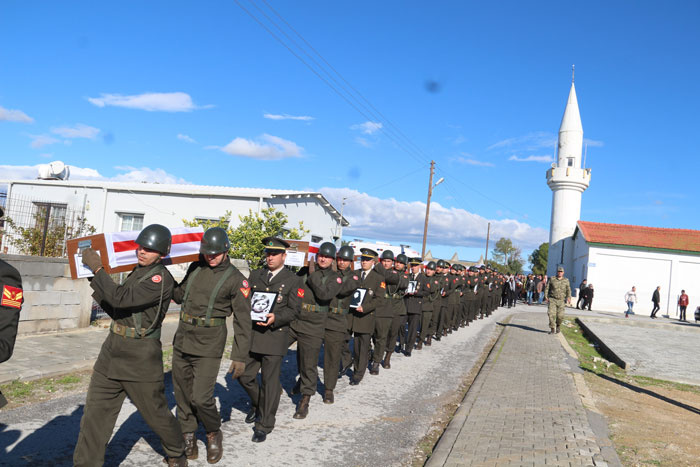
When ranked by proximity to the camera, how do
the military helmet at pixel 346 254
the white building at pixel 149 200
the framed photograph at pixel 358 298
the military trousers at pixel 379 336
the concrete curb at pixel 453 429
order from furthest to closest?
the white building at pixel 149 200 < the military trousers at pixel 379 336 < the framed photograph at pixel 358 298 < the military helmet at pixel 346 254 < the concrete curb at pixel 453 429

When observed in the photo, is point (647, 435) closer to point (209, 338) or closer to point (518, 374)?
point (518, 374)

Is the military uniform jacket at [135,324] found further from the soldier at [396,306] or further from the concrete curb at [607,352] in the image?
the concrete curb at [607,352]

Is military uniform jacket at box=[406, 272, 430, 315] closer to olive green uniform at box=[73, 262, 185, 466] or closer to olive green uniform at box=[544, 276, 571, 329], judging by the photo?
olive green uniform at box=[544, 276, 571, 329]

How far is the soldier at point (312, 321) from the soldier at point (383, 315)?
9.20 feet

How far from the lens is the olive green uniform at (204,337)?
4.90 metres

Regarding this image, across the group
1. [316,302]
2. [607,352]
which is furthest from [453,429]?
→ [607,352]

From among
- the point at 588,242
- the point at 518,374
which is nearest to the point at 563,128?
the point at 588,242

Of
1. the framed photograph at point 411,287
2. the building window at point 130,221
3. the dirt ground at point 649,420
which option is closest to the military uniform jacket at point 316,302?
the dirt ground at point 649,420

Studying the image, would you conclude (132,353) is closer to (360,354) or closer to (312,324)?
(312,324)

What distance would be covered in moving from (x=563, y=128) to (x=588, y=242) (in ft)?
62.2

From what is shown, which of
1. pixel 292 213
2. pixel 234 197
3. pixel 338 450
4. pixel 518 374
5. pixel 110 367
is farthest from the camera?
pixel 292 213

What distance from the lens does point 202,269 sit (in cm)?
509

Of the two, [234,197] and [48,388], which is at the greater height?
[234,197]

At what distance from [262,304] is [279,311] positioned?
0.19 meters
